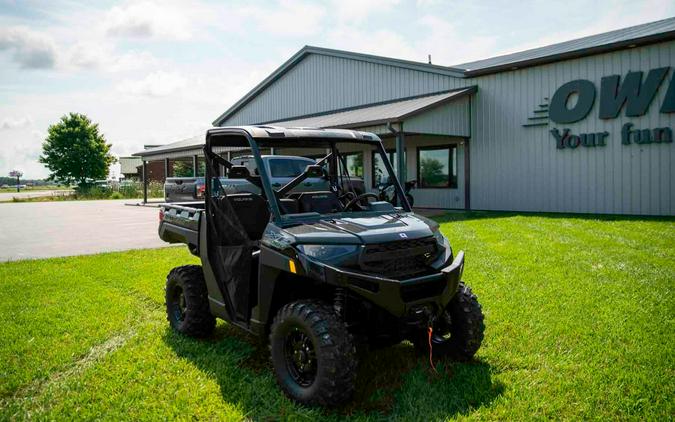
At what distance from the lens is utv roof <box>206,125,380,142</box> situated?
161 inches

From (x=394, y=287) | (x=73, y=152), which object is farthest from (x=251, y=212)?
(x=73, y=152)

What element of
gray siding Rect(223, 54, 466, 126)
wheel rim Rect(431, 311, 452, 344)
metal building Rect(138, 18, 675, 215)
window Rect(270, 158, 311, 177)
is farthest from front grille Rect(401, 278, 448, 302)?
gray siding Rect(223, 54, 466, 126)

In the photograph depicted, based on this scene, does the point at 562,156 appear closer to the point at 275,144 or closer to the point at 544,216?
the point at 544,216

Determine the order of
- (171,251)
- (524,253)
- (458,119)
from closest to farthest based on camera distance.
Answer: (524,253) < (171,251) < (458,119)

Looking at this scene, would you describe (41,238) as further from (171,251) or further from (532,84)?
(532,84)

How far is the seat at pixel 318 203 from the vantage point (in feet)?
13.7

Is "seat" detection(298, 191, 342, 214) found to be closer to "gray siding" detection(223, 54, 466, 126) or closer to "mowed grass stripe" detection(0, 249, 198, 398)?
"mowed grass stripe" detection(0, 249, 198, 398)

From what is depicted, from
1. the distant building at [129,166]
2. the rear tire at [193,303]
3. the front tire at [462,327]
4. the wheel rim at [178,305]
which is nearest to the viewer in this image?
the front tire at [462,327]

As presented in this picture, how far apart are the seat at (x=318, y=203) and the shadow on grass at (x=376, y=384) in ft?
4.24

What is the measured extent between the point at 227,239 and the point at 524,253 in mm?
6011

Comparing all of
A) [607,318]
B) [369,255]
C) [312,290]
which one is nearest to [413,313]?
[369,255]

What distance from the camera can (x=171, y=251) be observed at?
1007 centimetres

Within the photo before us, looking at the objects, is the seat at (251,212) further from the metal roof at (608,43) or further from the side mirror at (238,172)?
the metal roof at (608,43)

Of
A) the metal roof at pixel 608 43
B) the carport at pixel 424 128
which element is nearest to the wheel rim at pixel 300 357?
the carport at pixel 424 128
